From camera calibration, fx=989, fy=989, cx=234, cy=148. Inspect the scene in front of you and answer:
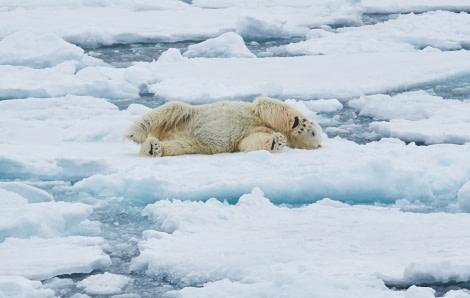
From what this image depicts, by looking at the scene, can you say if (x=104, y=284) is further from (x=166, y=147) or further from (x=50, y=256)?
(x=166, y=147)

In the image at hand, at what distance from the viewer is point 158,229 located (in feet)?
16.0

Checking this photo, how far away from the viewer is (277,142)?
248 inches

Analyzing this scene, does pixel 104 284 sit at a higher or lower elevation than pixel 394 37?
lower

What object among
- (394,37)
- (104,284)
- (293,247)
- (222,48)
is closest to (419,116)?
(293,247)

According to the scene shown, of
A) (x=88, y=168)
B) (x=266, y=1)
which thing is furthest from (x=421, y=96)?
(x=266, y=1)

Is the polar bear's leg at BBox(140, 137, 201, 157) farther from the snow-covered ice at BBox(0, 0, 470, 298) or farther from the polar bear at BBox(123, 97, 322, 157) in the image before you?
the snow-covered ice at BBox(0, 0, 470, 298)

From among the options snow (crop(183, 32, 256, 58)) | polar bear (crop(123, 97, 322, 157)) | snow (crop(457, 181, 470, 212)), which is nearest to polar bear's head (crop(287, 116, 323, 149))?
polar bear (crop(123, 97, 322, 157))

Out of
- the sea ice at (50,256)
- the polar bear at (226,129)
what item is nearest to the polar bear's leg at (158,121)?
the polar bear at (226,129)

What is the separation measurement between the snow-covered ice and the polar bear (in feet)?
0.52

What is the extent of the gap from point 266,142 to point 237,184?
95 cm

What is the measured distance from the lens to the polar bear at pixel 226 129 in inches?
252

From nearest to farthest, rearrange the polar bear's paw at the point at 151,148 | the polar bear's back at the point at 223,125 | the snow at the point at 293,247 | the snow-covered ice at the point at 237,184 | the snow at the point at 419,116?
the snow at the point at 293,247, the snow-covered ice at the point at 237,184, the polar bear's paw at the point at 151,148, the polar bear's back at the point at 223,125, the snow at the point at 419,116

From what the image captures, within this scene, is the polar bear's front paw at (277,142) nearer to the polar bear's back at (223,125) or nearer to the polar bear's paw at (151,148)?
the polar bear's back at (223,125)

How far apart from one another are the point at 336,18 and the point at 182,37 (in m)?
2.61
